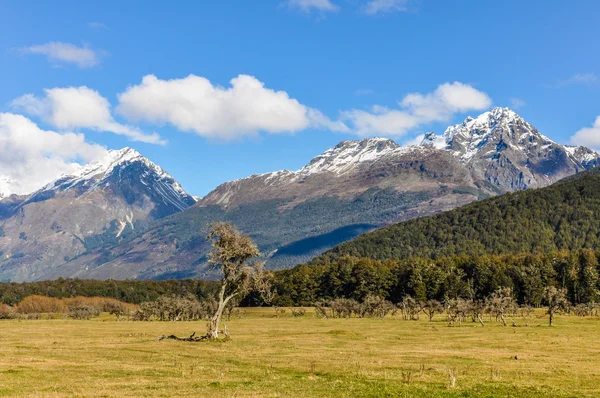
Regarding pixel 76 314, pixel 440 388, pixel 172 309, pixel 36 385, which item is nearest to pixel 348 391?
pixel 440 388

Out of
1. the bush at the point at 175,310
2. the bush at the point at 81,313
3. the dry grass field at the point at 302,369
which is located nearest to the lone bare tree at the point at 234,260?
the dry grass field at the point at 302,369

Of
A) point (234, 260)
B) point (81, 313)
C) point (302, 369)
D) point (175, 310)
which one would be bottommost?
point (81, 313)

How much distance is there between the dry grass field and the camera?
3519 cm

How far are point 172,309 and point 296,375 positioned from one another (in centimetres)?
12998

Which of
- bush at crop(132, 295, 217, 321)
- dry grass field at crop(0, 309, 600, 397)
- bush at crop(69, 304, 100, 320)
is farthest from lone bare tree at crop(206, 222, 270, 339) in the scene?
bush at crop(69, 304, 100, 320)

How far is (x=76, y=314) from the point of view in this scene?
18425cm

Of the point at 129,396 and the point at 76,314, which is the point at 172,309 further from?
the point at 129,396

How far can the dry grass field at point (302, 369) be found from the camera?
35.2 metres

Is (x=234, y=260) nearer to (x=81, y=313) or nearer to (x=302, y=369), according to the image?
(x=302, y=369)

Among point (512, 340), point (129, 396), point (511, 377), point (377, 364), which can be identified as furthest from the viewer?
point (512, 340)

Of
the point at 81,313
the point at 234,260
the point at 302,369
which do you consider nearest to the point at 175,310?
the point at 81,313

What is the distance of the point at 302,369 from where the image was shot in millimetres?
45656

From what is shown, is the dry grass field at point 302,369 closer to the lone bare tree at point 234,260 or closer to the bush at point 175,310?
the lone bare tree at point 234,260

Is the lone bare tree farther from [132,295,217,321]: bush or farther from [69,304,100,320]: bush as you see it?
[69,304,100,320]: bush
